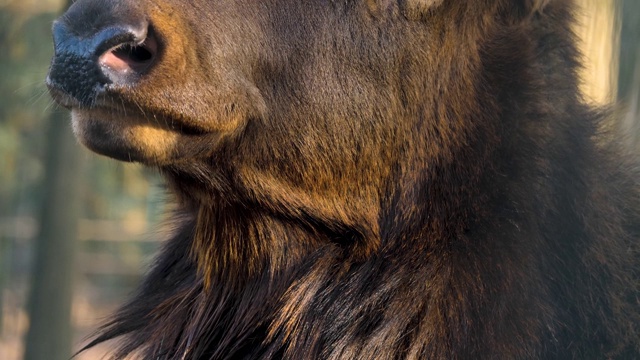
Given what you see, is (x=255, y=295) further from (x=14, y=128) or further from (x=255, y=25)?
(x=14, y=128)

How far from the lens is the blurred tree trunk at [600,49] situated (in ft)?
13.1

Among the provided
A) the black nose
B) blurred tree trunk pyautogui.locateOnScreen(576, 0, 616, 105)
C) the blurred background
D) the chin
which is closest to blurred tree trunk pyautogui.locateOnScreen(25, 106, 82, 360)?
the blurred background

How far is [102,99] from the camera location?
2711 mm

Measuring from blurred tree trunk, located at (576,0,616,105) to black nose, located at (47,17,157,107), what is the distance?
1956 mm

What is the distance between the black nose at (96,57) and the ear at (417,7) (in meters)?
0.95

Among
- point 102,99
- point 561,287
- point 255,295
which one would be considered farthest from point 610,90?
point 102,99

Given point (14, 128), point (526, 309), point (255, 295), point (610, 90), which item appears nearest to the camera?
point (526, 309)

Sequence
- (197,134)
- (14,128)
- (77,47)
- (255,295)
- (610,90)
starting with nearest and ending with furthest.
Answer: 1. (77,47)
2. (197,134)
3. (255,295)
4. (610,90)
5. (14,128)

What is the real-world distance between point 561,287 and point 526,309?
16 cm

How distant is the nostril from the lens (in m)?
2.63

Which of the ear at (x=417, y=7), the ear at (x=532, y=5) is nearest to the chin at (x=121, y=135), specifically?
the ear at (x=417, y=7)

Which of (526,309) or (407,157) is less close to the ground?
(407,157)

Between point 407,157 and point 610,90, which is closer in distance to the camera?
point 407,157

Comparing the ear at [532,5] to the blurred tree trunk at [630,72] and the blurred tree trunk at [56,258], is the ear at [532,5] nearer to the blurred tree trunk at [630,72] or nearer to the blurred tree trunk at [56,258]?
the blurred tree trunk at [630,72]
